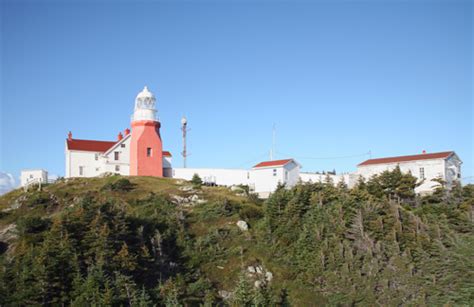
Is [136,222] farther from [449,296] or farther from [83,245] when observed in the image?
[449,296]

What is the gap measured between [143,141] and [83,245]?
19.7 meters

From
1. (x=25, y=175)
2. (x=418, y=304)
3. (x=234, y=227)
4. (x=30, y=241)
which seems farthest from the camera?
(x=25, y=175)

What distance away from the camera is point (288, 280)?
80.7ft

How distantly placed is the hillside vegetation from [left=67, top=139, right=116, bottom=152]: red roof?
38.2ft

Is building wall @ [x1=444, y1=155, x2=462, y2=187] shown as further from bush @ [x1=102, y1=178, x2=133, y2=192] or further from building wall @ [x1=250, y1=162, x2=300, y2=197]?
bush @ [x1=102, y1=178, x2=133, y2=192]

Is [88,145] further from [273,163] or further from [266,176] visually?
[273,163]

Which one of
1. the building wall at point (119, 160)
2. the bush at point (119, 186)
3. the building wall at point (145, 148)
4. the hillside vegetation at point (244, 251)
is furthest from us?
the building wall at point (119, 160)

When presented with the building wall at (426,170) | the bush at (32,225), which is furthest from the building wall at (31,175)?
the building wall at (426,170)

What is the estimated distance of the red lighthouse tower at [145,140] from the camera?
42.0 m

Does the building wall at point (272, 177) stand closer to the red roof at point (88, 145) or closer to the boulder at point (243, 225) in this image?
the boulder at point (243, 225)

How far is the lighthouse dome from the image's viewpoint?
42.5 metres

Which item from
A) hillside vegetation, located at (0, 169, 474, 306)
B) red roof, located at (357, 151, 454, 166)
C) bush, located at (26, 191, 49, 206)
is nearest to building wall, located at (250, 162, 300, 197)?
hillside vegetation, located at (0, 169, 474, 306)

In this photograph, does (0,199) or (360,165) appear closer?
(0,199)

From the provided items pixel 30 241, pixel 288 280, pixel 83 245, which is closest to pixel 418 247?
pixel 288 280
